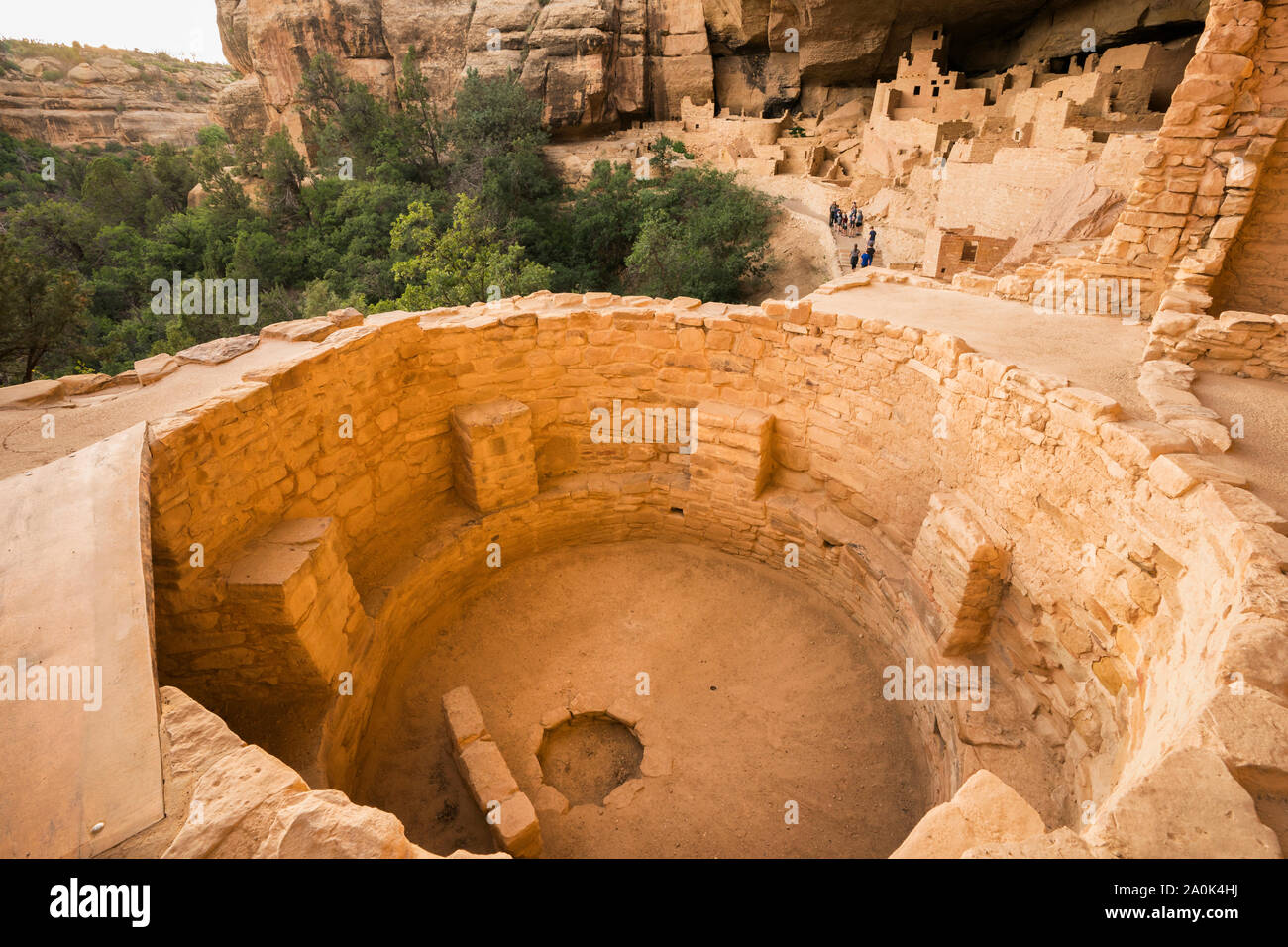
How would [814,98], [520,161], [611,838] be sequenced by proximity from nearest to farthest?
1. [611,838]
2. [520,161]
3. [814,98]

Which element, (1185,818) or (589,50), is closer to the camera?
(1185,818)

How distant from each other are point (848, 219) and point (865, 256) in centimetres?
355

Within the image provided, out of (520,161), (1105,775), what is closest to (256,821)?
(1105,775)

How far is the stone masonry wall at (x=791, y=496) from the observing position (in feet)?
10.7

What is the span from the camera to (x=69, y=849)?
161 centimetres

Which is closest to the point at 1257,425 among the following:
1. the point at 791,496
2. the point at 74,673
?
the point at 791,496

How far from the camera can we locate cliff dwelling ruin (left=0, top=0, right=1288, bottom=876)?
209 cm

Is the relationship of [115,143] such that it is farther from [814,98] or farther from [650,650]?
[650,650]

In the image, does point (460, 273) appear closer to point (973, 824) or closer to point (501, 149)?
point (501, 149)

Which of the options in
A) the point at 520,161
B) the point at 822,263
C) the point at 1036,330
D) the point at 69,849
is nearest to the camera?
the point at 69,849

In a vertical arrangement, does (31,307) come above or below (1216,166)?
below

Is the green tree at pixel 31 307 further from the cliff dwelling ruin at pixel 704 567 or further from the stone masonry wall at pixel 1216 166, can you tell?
the stone masonry wall at pixel 1216 166

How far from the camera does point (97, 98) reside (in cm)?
3653
